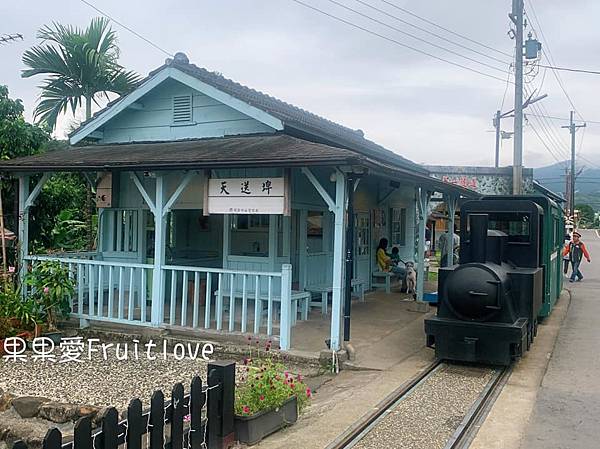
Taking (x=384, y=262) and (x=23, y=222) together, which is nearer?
(x=23, y=222)

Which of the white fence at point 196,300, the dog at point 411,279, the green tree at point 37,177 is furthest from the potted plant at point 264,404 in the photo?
the dog at point 411,279

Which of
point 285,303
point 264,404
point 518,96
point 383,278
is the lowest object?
point 264,404

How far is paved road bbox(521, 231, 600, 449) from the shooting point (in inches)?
202

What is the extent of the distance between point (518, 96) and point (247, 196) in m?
12.3

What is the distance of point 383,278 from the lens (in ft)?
47.3

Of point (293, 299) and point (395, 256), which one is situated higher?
point (395, 256)

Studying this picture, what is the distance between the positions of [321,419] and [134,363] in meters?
3.17

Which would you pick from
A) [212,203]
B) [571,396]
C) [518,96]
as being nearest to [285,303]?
[212,203]

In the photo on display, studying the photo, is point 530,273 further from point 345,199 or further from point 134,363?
point 134,363

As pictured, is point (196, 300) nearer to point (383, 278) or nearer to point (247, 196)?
point (247, 196)

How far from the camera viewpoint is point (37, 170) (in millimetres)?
9297

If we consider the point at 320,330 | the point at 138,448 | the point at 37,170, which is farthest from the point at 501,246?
the point at 37,170

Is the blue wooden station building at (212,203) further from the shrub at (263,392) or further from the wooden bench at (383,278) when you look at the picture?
the shrub at (263,392)

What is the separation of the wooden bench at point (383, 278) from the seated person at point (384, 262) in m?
0.12
